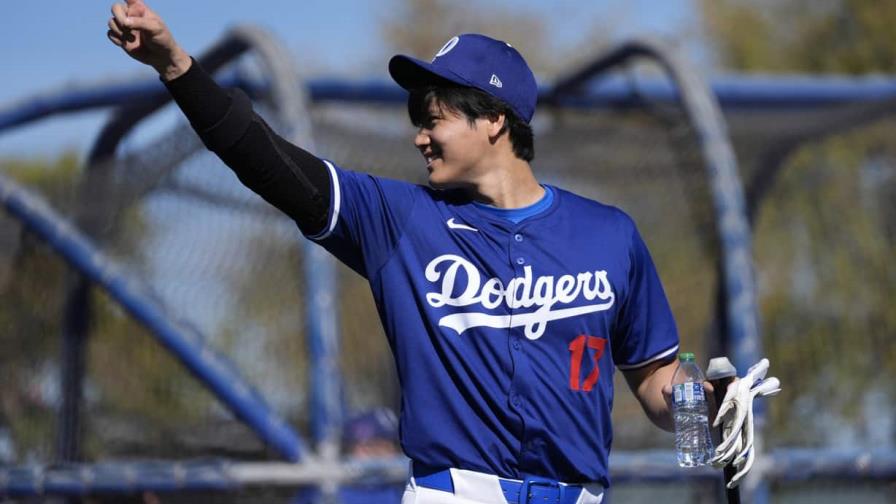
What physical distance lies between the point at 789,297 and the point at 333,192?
7.38 metres

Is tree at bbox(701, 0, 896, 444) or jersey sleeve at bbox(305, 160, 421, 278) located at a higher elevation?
tree at bbox(701, 0, 896, 444)

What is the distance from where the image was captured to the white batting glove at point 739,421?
3328 millimetres

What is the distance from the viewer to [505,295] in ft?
11.4

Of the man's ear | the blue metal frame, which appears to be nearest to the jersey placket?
the man's ear

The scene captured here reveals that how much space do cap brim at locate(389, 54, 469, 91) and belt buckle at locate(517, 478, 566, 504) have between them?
3.49ft

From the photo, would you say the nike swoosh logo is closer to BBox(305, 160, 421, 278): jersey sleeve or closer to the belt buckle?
BBox(305, 160, 421, 278): jersey sleeve

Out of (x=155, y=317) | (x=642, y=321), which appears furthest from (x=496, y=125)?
(x=155, y=317)

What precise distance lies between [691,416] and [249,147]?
1.34m

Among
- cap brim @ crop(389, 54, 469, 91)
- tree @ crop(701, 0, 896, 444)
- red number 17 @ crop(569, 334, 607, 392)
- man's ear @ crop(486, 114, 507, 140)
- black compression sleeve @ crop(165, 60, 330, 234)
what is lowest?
red number 17 @ crop(569, 334, 607, 392)

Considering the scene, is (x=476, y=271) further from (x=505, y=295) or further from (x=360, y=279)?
(x=360, y=279)

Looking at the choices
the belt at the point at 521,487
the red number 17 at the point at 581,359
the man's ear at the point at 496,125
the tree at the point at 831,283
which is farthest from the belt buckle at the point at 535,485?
the tree at the point at 831,283

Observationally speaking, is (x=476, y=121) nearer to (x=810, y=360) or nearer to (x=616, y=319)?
(x=616, y=319)

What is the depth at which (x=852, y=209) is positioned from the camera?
9.95 m

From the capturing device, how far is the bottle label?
342 cm
